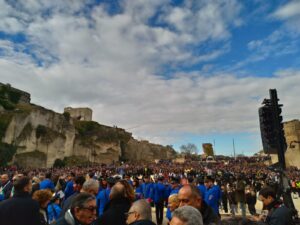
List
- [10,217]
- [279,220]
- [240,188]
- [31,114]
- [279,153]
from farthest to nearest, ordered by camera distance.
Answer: [31,114] < [240,188] < [279,153] < [279,220] < [10,217]

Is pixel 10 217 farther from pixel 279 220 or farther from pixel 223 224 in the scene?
pixel 279 220

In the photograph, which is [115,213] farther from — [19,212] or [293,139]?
[293,139]

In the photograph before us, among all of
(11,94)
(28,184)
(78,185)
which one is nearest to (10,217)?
(28,184)

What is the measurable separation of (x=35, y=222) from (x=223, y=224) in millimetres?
2418

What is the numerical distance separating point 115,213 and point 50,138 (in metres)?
46.2

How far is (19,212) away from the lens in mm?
3549

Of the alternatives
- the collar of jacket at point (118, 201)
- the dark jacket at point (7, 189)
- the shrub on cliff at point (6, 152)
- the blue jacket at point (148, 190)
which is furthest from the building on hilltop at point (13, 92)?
the collar of jacket at point (118, 201)

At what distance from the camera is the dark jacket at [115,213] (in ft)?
11.2

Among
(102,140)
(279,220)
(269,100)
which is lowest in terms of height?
(279,220)

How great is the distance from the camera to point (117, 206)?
361 centimetres

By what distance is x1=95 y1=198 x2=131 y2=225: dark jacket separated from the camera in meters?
3.40

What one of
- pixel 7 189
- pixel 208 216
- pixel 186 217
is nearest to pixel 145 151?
pixel 7 189

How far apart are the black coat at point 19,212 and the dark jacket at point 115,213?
924mm

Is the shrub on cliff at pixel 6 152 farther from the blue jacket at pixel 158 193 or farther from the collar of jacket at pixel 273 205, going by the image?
the collar of jacket at pixel 273 205
